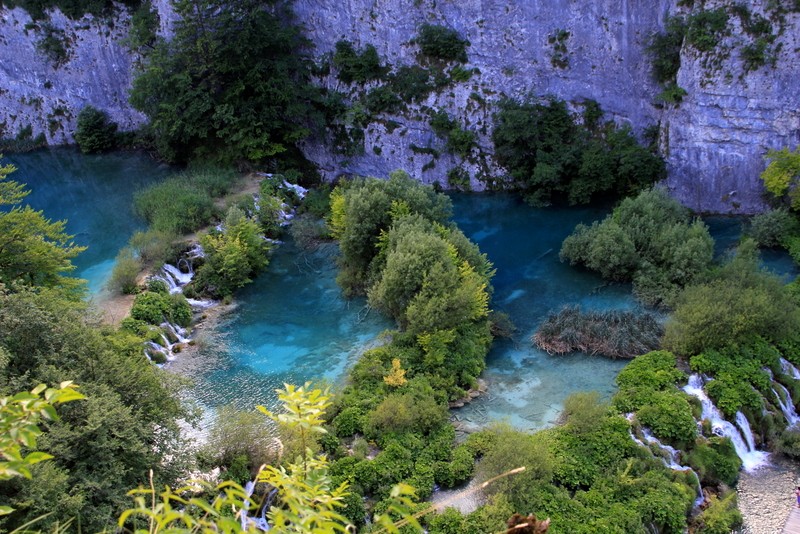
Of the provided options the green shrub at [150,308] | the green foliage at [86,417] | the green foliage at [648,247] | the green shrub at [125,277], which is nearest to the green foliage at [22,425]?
the green foliage at [86,417]

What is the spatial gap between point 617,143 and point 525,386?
14053 mm

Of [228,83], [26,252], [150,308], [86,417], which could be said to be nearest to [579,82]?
[228,83]

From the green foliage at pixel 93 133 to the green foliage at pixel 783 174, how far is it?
33.6 meters

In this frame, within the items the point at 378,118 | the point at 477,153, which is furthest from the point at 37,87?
the point at 477,153

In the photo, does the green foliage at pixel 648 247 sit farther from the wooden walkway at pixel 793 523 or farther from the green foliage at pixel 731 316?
the wooden walkway at pixel 793 523

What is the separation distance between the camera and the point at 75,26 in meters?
37.4

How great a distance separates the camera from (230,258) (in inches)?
929

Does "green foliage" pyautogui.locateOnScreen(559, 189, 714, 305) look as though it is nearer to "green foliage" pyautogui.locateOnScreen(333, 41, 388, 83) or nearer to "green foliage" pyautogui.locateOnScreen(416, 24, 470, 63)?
"green foliage" pyautogui.locateOnScreen(416, 24, 470, 63)

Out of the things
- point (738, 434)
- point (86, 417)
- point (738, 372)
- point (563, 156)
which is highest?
point (563, 156)

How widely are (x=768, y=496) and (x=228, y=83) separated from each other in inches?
1072

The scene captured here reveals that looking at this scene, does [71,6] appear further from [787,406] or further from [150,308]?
[787,406]

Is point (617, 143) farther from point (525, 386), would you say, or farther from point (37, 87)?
point (37, 87)

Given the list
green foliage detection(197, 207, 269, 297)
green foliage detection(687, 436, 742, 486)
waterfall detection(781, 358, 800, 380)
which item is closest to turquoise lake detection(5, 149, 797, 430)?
green foliage detection(197, 207, 269, 297)

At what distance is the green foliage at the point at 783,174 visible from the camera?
24.0 m
